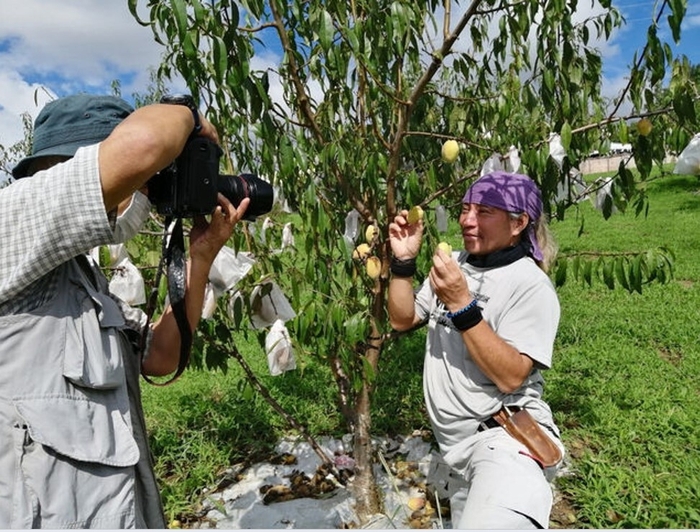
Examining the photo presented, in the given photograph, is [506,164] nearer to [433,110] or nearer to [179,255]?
[433,110]

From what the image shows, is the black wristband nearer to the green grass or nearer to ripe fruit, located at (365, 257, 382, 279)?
ripe fruit, located at (365, 257, 382, 279)

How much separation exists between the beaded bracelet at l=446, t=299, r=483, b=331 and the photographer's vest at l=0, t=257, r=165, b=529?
85 centimetres

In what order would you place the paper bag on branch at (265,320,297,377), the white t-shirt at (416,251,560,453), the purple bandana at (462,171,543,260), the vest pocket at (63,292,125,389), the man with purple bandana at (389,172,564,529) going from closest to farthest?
the vest pocket at (63,292,125,389)
the man with purple bandana at (389,172,564,529)
the white t-shirt at (416,251,560,453)
the purple bandana at (462,171,543,260)
the paper bag on branch at (265,320,297,377)

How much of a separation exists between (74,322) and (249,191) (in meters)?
0.47

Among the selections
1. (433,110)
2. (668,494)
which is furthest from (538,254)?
(668,494)

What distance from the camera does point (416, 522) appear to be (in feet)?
7.84

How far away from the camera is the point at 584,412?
3.18m

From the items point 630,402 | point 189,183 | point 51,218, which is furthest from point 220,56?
point 630,402

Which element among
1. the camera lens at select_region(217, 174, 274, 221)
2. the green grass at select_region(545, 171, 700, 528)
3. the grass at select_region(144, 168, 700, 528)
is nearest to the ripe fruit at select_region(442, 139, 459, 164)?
the grass at select_region(144, 168, 700, 528)

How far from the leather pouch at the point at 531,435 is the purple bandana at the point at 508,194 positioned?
1.75 feet

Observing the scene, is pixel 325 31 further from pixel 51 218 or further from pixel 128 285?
pixel 128 285

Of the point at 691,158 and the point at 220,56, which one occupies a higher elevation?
the point at 220,56

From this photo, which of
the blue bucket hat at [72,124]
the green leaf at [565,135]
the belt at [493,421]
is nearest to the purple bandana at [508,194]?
the green leaf at [565,135]

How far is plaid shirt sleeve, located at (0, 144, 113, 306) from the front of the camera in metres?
0.92
